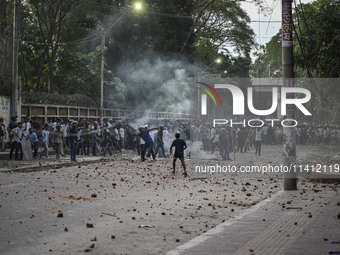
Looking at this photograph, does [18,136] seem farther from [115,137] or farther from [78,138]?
[115,137]

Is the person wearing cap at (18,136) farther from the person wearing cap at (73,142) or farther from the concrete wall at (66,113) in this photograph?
the concrete wall at (66,113)

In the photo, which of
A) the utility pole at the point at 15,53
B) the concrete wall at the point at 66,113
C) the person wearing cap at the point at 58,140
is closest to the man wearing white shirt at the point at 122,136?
the concrete wall at the point at 66,113

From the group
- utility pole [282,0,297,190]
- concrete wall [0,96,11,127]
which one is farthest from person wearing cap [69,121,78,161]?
utility pole [282,0,297,190]

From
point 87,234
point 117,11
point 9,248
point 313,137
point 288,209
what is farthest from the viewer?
point 313,137

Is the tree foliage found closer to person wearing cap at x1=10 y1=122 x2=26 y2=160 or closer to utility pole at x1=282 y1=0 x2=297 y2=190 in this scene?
person wearing cap at x1=10 y1=122 x2=26 y2=160

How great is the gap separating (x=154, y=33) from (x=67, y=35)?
21.4ft

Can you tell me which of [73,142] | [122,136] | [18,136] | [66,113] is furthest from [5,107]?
[122,136]

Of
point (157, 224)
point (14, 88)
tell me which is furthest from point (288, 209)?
point (14, 88)

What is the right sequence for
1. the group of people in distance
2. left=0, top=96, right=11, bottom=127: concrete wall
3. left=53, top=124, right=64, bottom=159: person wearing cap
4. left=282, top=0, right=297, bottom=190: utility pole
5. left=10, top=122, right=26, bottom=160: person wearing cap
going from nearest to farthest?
left=282, top=0, right=297, bottom=190: utility pole
left=10, top=122, right=26, bottom=160: person wearing cap
the group of people in distance
left=53, top=124, right=64, bottom=159: person wearing cap
left=0, top=96, right=11, bottom=127: concrete wall

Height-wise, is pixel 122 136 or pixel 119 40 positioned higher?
pixel 119 40

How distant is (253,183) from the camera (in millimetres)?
15062

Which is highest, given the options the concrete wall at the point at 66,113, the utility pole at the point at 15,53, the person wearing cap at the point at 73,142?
the utility pole at the point at 15,53

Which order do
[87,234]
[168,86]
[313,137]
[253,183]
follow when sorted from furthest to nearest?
1. [313,137]
2. [168,86]
3. [253,183]
4. [87,234]

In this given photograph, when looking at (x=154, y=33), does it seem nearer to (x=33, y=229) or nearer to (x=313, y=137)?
(x=313, y=137)
